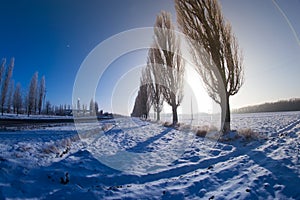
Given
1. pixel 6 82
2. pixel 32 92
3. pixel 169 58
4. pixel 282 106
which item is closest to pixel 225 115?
pixel 169 58

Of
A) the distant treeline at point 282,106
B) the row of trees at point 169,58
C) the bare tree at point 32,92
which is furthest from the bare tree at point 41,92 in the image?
the distant treeline at point 282,106

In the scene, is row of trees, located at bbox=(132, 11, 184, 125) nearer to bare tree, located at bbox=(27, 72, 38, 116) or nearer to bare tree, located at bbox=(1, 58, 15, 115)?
bare tree, located at bbox=(1, 58, 15, 115)

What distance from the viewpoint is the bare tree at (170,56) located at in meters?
17.9

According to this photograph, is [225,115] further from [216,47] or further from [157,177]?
[157,177]

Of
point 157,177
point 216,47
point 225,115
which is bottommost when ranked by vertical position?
point 157,177

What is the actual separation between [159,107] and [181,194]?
25.9 m

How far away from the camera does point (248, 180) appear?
3441 millimetres

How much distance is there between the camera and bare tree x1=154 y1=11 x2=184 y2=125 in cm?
1788

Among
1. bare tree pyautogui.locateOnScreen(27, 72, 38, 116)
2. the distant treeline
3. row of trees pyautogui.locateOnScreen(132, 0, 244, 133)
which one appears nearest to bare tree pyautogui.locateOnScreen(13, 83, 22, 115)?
bare tree pyautogui.locateOnScreen(27, 72, 38, 116)

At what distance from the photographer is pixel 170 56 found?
59.0 ft

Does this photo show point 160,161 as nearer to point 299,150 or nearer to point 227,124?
point 299,150

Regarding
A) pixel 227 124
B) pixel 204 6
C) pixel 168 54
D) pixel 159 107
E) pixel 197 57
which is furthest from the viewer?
pixel 159 107

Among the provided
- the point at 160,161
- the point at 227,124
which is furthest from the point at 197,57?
the point at 160,161

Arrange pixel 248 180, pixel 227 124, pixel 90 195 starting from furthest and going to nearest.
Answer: pixel 227 124 < pixel 248 180 < pixel 90 195
